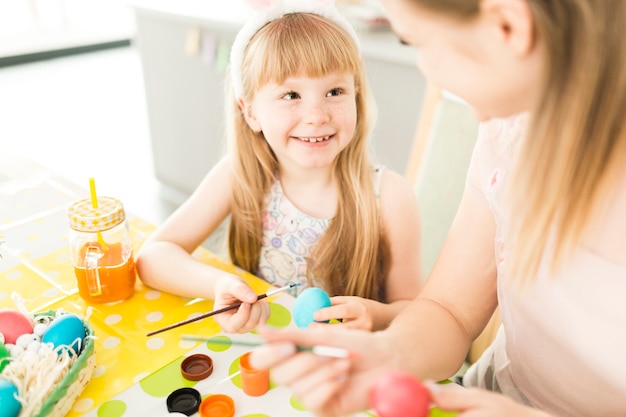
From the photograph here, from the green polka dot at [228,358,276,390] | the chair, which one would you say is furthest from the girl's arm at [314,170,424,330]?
the green polka dot at [228,358,276,390]

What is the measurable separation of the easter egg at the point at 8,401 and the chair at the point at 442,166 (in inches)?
38.4

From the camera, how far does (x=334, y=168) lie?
1381 millimetres

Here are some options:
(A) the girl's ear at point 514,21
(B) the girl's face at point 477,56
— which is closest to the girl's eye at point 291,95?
(B) the girl's face at point 477,56

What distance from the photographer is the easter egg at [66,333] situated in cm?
86

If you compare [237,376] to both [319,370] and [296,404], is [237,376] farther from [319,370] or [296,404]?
[319,370]

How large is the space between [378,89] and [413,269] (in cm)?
117

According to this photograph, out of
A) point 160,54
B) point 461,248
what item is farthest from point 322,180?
point 160,54

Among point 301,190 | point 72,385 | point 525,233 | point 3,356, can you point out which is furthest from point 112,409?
point 301,190

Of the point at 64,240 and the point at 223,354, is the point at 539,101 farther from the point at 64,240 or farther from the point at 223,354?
the point at 64,240

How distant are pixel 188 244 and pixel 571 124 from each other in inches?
36.1

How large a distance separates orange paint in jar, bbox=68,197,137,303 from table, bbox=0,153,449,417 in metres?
0.03

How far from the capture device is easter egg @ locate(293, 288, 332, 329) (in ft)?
3.12

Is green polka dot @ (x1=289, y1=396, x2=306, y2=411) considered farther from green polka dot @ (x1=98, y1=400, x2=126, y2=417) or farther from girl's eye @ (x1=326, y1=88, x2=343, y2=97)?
girl's eye @ (x1=326, y1=88, x2=343, y2=97)

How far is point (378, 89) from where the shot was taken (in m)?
2.33
